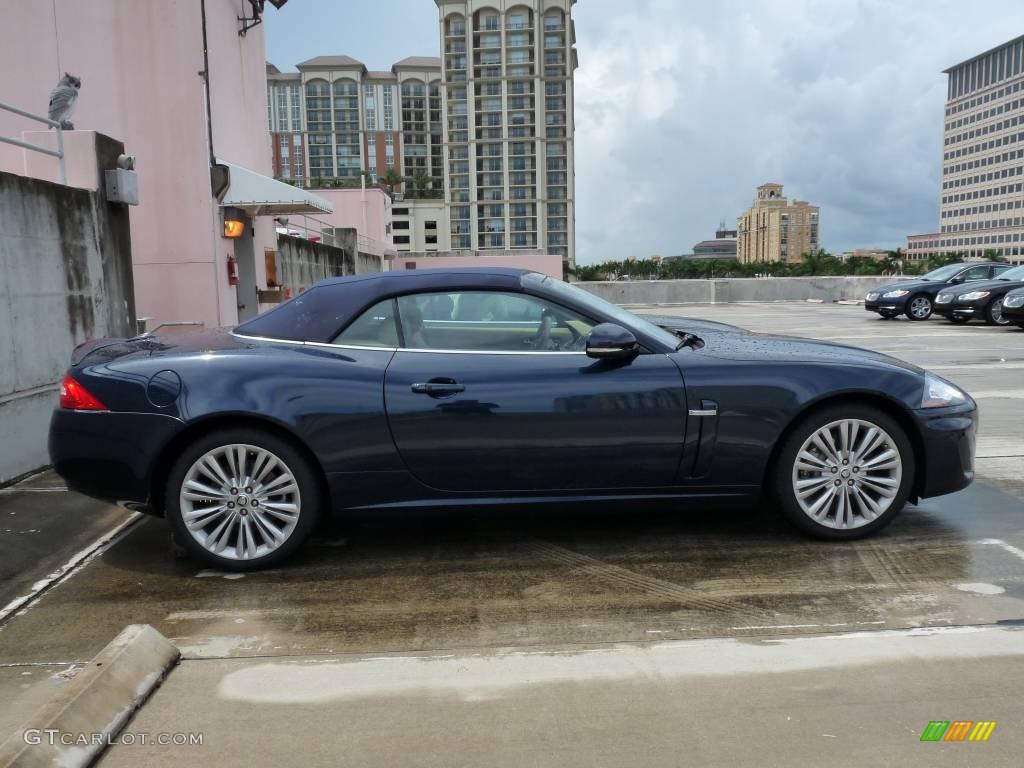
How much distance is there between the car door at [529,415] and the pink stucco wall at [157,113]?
33.2ft

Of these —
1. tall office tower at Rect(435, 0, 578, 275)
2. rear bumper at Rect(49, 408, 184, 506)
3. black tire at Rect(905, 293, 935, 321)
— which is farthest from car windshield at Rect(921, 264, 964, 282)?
tall office tower at Rect(435, 0, 578, 275)

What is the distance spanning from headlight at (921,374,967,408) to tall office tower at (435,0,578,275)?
483 feet

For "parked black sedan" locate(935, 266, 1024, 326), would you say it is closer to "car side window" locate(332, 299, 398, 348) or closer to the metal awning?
the metal awning

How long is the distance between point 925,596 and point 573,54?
160443 mm

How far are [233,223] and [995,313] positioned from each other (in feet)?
48.8

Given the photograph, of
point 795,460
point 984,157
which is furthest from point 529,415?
point 984,157

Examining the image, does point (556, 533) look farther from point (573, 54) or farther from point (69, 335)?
point (573, 54)

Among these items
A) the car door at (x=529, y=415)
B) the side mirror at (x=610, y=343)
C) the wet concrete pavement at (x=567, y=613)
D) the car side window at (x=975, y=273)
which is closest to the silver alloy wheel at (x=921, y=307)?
the car side window at (x=975, y=273)

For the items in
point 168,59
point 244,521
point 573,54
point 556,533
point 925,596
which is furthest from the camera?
point 573,54

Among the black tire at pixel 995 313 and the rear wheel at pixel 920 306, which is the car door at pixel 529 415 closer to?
the black tire at pixel 995 313

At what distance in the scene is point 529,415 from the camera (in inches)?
161

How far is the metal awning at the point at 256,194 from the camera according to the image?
13.6 m

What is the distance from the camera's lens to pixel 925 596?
12.1ft

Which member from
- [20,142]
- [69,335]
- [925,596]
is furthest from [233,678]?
[20,142]
